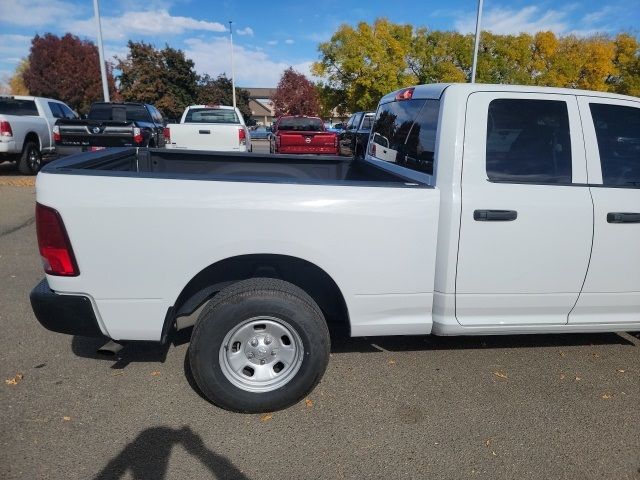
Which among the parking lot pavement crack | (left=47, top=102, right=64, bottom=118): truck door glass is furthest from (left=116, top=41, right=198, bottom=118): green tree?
the parking lot pavement crack

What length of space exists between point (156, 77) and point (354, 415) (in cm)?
4819

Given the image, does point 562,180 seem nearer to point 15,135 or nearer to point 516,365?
point 516,365

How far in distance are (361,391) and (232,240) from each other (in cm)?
137

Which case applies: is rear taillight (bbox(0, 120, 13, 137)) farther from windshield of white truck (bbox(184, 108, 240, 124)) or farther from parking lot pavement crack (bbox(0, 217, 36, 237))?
parking lot pavement crack (bbox(0, 217, 36, 237))

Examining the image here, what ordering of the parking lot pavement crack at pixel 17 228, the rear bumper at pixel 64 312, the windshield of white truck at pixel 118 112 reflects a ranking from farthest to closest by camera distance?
1. the windshield of white truck at pixel 118 112
2. the parking lot pavement crack at pixel 17 228
3. the rear bumper at pixel 64 312

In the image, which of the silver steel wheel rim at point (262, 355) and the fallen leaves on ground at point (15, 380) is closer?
the silver steel wheel rim at point (262, 355)

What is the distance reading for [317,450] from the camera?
247 centimetres

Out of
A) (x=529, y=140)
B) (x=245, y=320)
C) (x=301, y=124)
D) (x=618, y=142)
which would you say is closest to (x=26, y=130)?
(x=301, y=124)

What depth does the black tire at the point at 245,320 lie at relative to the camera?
2.57 metres

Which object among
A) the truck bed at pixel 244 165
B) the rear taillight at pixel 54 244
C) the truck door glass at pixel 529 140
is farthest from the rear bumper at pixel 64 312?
the truck door glass at pixel 529 140

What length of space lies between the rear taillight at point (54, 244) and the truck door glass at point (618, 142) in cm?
324

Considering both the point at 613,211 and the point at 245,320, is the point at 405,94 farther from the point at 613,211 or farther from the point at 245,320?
the point at 245,320

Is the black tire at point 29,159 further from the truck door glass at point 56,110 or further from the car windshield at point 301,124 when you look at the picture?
the car windshield at point 301,124

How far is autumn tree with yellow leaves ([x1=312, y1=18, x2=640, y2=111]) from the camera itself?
27422 millimetres
